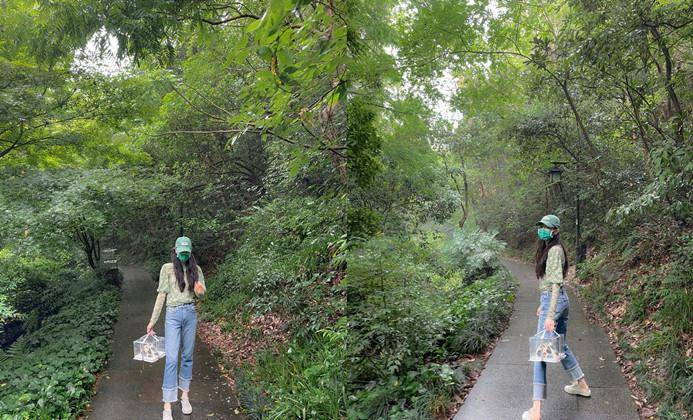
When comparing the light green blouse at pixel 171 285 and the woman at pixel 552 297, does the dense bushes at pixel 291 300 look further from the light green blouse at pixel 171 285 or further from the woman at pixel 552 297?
the woman at pixel 552 297

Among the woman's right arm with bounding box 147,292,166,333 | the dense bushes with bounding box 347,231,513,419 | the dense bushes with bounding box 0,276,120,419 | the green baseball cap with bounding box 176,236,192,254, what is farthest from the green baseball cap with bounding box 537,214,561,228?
the dense bushes with bounding box 0,276,120,419

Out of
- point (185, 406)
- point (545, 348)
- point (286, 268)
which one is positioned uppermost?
point (286, 268)

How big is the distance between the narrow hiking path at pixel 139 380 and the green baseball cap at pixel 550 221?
201cm

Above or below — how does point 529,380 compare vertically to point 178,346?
below

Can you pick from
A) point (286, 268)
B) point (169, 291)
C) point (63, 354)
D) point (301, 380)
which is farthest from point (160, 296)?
point (301, 380)

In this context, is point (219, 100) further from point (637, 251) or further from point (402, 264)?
point (637, 251)

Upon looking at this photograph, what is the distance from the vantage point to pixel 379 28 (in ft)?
5.62

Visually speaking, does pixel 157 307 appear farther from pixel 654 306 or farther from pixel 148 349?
pixel 654 306

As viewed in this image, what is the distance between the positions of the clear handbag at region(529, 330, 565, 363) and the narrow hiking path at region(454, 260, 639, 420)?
0.12 ft

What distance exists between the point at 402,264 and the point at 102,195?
180 cm

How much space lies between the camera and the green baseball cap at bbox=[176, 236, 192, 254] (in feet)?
7.38

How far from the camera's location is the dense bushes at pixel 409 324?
1.73 meters

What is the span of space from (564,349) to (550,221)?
27.0 inches

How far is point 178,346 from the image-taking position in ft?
7.70
